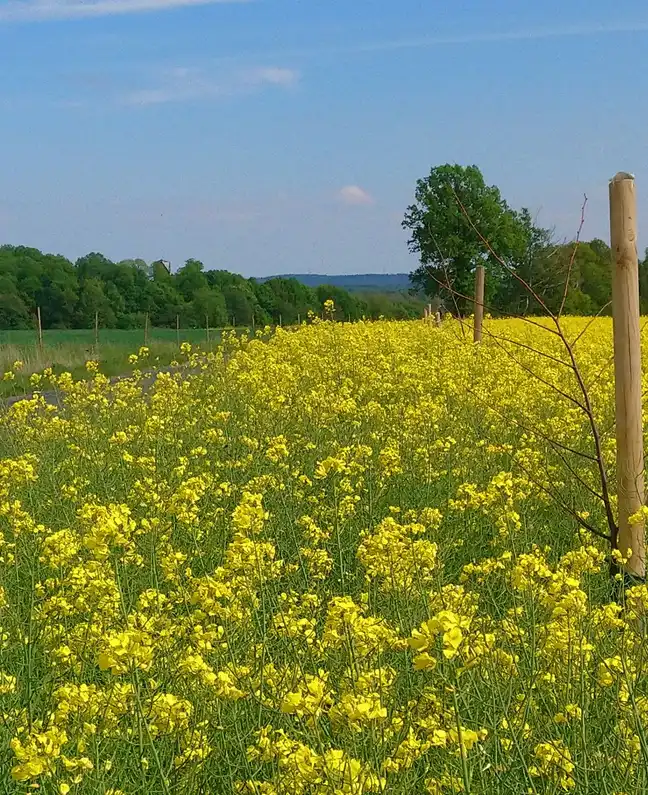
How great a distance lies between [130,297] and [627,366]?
1520 inches

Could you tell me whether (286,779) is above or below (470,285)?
below

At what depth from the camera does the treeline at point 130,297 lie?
39188 millimetres

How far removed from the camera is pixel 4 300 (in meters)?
38.6

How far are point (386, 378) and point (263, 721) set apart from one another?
6.58 meters

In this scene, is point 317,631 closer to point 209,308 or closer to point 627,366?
point 627,366

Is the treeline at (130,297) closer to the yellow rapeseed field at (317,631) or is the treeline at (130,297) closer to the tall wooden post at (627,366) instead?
the yellow rapeseed field at (317,631)

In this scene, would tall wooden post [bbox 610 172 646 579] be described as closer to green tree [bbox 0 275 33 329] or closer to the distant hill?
the distant hill

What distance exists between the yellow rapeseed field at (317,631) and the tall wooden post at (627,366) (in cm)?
25

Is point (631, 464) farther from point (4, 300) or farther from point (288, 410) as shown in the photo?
point (4, 300)

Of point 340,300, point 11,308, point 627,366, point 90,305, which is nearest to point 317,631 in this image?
point 627,366

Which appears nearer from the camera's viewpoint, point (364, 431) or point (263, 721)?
point (263, 721)

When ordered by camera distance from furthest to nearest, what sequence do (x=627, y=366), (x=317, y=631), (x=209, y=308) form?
(x=209, y=308) → (x=627, y=366) → (x=317, y=631)

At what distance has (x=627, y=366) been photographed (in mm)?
4590

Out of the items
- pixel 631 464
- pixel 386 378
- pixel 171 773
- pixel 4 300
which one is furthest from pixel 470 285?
pixel 171 773
